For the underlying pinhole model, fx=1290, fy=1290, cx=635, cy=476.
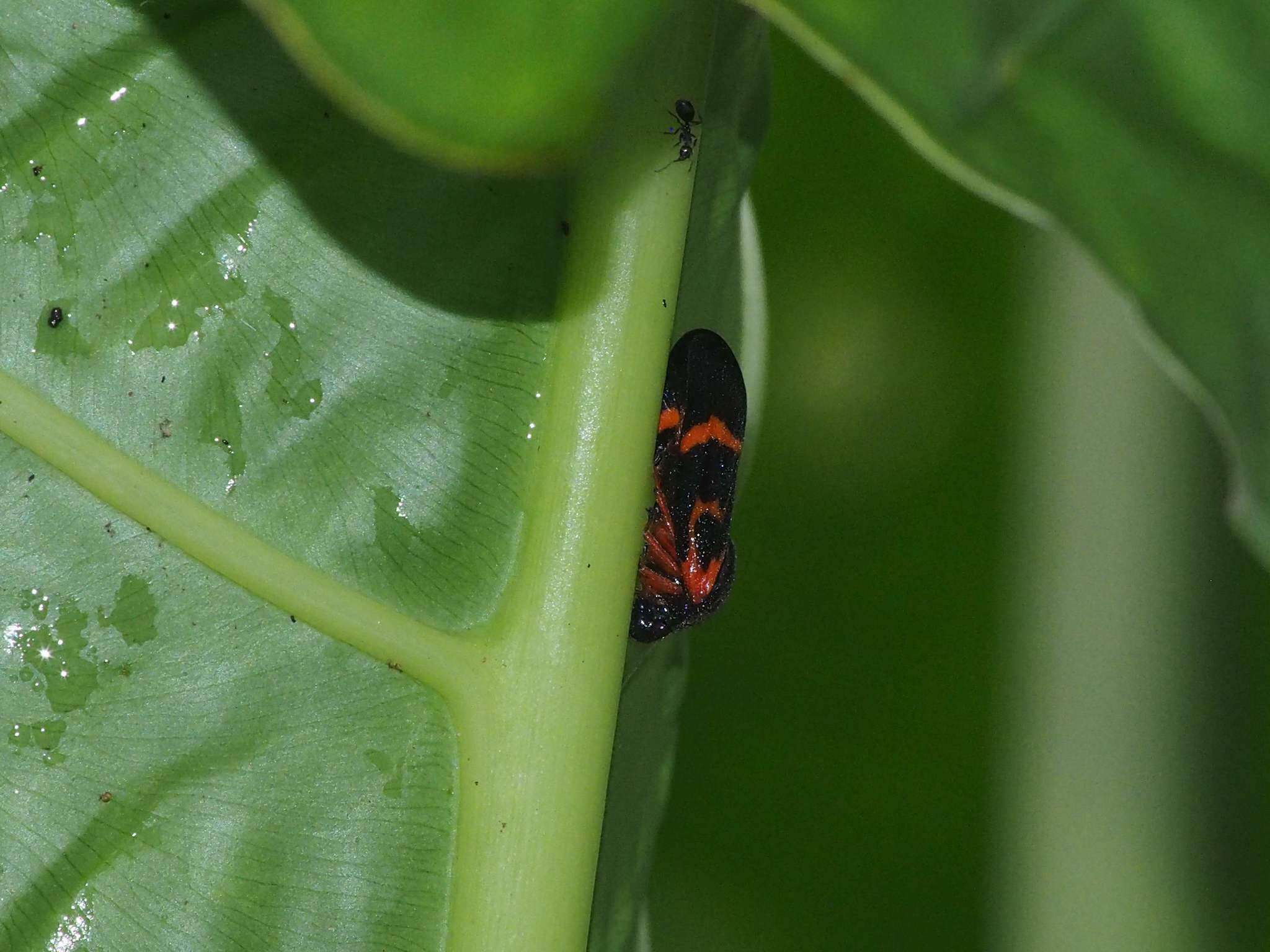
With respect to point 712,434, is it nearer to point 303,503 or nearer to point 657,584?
point 657,584

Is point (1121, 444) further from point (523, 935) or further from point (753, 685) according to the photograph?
point (523, 935)

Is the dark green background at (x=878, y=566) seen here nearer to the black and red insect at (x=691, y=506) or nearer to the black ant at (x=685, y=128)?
the black and red insect at (x=691, y=506)

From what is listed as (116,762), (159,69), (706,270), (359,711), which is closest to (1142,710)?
(706,270)

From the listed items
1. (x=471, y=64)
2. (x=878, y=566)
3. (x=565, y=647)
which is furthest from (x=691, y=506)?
(x=471, y=64)

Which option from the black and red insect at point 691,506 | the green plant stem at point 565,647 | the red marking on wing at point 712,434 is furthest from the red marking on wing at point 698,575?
the green plant stem at point 565,647

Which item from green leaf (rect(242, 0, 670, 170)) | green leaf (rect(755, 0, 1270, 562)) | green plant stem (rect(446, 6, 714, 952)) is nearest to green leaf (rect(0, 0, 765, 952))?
green plant stem (rect(446, 6, 714, 952))

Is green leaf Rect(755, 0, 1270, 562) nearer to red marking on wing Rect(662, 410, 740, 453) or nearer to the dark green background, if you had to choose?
red marking on wing Rect(662, 410, 740, 453)
